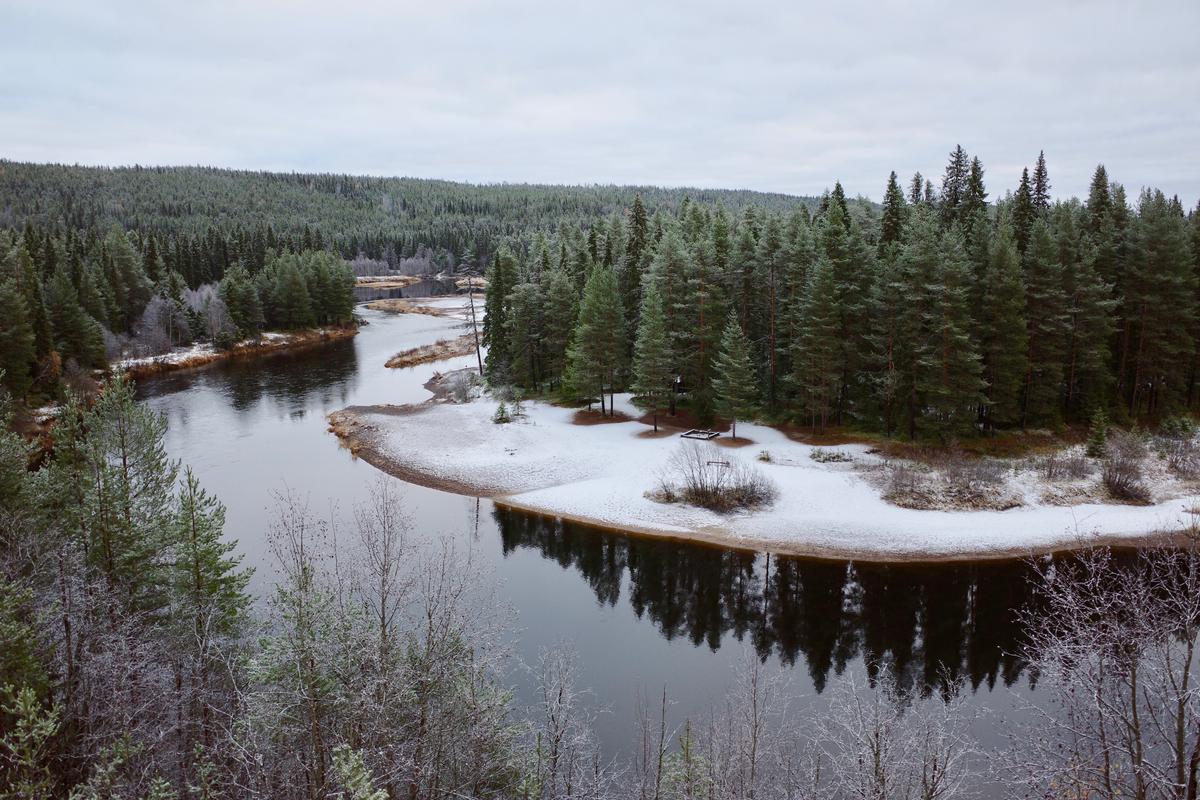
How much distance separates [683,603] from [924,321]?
84.4ft

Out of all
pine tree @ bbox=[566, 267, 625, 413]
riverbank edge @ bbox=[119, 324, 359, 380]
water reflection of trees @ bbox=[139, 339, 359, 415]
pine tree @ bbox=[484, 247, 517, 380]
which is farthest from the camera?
riverbank edge @ bbox=[119, 324, 359, 380]

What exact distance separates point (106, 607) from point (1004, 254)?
44.9 metres

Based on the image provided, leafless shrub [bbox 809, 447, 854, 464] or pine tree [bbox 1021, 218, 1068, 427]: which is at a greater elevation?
pine tree [bbox 1021, 218, 1068, 427]

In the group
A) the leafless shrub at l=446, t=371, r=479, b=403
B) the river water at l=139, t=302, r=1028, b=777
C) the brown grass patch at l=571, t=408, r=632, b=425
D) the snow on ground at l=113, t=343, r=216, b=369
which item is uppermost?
the snow on ground at l=113, t=343, r=216, b=369

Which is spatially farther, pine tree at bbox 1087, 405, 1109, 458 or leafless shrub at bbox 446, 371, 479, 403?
leafless shrub at bbox 446, 371, 479, 403

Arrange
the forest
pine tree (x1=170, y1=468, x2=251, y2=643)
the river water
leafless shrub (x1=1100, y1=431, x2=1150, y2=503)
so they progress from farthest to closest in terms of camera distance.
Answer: leafless shrub (x1=1100, y1=431, x2=1150, y2=503)
the river water
pine tree (x1=170, y1=468, x2=251, y2=643)
the forest

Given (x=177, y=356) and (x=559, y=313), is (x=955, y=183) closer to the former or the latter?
(x=559, y=313)

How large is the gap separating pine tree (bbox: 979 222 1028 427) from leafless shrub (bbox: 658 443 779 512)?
14.9 meters

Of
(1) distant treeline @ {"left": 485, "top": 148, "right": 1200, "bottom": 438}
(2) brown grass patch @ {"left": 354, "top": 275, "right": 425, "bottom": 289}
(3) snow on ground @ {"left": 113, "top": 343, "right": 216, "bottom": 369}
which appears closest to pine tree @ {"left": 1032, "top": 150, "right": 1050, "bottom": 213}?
(1) distant treeline @ {"left": 485, "top": 148, "right": 1200, "bottom": 438}

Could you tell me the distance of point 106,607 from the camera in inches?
680

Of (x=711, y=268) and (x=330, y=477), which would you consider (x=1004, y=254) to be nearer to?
(x=711, y=268)

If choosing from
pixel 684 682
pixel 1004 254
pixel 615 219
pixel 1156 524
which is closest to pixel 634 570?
pixel 684 682

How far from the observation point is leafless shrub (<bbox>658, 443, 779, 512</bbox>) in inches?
1476

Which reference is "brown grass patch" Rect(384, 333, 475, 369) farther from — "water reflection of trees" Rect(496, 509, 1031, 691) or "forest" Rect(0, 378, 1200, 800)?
"forest" Rect(0, 378, 1200, 800)
